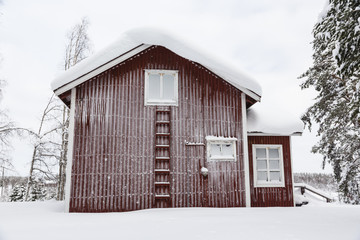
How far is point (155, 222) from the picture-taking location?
6.55 m

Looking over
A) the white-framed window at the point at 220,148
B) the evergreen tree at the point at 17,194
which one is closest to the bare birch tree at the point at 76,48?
the white-framed window at the point at 220,148

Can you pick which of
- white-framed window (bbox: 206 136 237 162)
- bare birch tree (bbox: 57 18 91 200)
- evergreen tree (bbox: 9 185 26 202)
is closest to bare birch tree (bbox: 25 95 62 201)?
bare birch tree (bbox: 57 18 91 200)

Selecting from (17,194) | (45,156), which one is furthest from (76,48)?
(17,194)

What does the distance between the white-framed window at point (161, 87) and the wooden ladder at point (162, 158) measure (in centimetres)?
31

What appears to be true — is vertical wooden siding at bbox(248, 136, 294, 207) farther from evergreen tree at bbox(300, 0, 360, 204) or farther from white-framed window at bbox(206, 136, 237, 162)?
evergreen tree at bbox(300, 0, 360, 204)

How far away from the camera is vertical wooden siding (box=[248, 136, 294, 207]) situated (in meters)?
10.8

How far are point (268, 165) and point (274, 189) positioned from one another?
86cm

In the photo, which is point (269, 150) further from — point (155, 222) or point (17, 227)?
point (17, 227)

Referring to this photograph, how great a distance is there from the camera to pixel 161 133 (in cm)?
1008

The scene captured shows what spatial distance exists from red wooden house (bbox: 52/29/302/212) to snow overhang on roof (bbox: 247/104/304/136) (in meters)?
0.08

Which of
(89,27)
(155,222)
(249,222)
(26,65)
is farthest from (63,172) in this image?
(249,222)

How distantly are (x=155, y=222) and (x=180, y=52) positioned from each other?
577 centimetres

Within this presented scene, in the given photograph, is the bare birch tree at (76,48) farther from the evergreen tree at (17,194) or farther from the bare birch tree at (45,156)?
the evergreen tree at (17,194)

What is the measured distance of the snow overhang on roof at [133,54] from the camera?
31.3 feet
